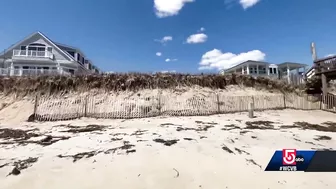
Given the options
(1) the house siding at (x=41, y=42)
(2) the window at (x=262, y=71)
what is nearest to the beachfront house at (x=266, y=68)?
(2) the window at (x=262, y=71)

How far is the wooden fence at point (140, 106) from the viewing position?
36.3 ft

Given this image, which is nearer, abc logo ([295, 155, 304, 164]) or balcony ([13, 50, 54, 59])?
abc logo ([295, 155, 304, 164])

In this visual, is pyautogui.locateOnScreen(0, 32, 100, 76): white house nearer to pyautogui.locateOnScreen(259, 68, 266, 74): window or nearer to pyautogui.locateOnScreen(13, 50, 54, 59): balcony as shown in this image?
pyautogui.locateOnScreen(13, 50, 54, 59): balcony

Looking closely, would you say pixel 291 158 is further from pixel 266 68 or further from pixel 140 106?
pixel 266 68

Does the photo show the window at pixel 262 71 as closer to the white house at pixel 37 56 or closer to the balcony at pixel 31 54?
the white house at pixel 37 56

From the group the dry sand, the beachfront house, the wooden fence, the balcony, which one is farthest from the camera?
the beachfront house

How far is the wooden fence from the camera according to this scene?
11.1m

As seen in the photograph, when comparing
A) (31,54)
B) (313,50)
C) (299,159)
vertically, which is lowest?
(299,159)

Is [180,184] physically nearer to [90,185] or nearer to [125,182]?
[125,182]

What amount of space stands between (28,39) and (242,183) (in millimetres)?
28704

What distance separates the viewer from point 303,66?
100 ft

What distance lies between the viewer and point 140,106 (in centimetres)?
1192

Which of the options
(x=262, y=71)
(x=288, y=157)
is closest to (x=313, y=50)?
(x=262, y=71)

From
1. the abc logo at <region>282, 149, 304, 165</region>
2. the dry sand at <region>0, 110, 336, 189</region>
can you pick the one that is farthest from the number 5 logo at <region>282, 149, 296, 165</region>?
the dry sand at <region>0, 110, 336, 189</region>
